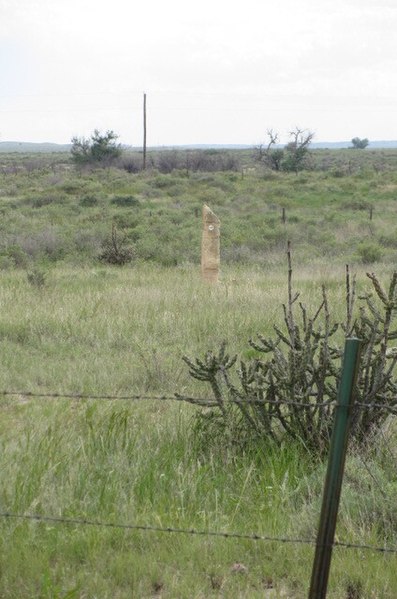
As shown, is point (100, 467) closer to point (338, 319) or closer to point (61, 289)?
point (338, 319)

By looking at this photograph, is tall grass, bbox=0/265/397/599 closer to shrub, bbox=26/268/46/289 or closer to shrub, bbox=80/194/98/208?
shrub, bbox=26/268/46/289

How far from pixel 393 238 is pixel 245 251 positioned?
177 inches

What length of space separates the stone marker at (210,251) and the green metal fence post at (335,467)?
11229 mm

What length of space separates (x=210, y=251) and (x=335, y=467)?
453 inches

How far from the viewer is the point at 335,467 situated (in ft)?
10.8

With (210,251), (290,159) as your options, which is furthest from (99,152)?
(210,251)

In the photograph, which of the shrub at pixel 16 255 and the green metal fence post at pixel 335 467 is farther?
the shrub at pixel 16 255

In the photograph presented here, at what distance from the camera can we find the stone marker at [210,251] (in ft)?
48.0

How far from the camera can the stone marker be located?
14625mm

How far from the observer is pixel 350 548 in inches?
163

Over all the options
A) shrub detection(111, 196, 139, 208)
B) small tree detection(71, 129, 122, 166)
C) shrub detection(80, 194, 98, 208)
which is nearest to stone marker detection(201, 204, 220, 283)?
shrub detection(111, 196, 139, 208)

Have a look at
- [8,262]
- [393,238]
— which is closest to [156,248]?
[8,262]

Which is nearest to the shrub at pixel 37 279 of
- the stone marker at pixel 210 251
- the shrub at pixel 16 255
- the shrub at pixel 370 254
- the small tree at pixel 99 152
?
the stone marker at pixel 210 251

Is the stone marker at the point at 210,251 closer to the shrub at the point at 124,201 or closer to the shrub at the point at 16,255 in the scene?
the shrub at the point at 16,255
